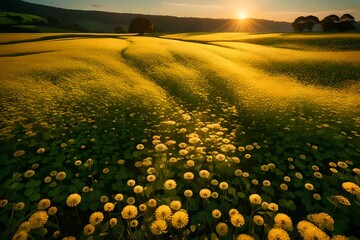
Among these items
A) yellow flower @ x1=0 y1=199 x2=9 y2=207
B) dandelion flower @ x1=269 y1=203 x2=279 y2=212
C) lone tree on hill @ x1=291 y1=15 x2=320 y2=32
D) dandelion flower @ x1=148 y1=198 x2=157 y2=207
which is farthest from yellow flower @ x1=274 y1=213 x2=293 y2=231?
lone tree on hill @ x1=291 y1=15 x2=320 y2=32

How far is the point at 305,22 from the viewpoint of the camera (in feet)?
228

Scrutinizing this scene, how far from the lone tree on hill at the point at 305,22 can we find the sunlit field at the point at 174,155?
68785 mm

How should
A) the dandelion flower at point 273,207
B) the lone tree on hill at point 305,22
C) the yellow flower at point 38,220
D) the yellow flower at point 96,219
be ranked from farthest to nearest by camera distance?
1. the lone tree on hill at point 305,22
2. the dandelion flower at point 273,207
3. the yellow flower at point 96,219
4. the yellow flower at point 38,220

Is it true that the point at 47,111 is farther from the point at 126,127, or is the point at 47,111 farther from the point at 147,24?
the point at 147,24

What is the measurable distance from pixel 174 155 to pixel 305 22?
83531 millimetres

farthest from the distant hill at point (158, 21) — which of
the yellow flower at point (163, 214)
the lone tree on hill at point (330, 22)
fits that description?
the yellow flower at point (163, 214)

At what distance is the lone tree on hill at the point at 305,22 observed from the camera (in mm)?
68531

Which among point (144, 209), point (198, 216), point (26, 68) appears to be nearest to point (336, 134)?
point (198, 216)

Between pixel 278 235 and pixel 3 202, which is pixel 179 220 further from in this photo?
pixel 3 202

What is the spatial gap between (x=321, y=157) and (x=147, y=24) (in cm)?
6713

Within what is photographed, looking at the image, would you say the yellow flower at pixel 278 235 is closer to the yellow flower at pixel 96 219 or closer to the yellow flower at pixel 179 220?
the yellow flower at pixel 179 220

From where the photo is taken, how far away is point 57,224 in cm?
401

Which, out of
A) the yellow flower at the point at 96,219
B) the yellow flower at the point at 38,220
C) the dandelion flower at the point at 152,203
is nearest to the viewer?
the yellow flower at the point at 38,220

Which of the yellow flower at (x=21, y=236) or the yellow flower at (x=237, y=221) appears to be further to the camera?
the yellow flower at (x=237, y=221)
